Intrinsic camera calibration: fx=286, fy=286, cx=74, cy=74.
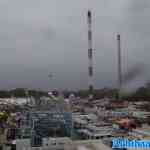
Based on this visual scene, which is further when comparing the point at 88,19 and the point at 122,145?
the point at 88,19

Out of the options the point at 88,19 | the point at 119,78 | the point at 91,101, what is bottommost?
the point at 91,101

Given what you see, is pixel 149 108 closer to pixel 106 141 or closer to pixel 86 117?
pixel 86 117

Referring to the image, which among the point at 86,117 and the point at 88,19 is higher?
the point at 88,19

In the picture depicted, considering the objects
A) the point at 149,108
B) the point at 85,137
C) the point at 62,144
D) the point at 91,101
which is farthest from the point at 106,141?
the point at 91,101

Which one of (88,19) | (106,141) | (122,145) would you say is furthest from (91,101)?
(122,145)

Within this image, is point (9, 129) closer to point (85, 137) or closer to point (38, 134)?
point (38, 134)

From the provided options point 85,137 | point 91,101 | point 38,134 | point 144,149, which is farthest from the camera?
point 91,101

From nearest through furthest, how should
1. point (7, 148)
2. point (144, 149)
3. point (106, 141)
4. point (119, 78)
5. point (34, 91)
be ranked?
point (144, 149)
point (7, 148)
point (106, 141)
point (119, 78)
point (34, 91)

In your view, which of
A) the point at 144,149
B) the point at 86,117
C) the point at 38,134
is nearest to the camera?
the point at 144,149

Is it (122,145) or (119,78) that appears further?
(119,78)
